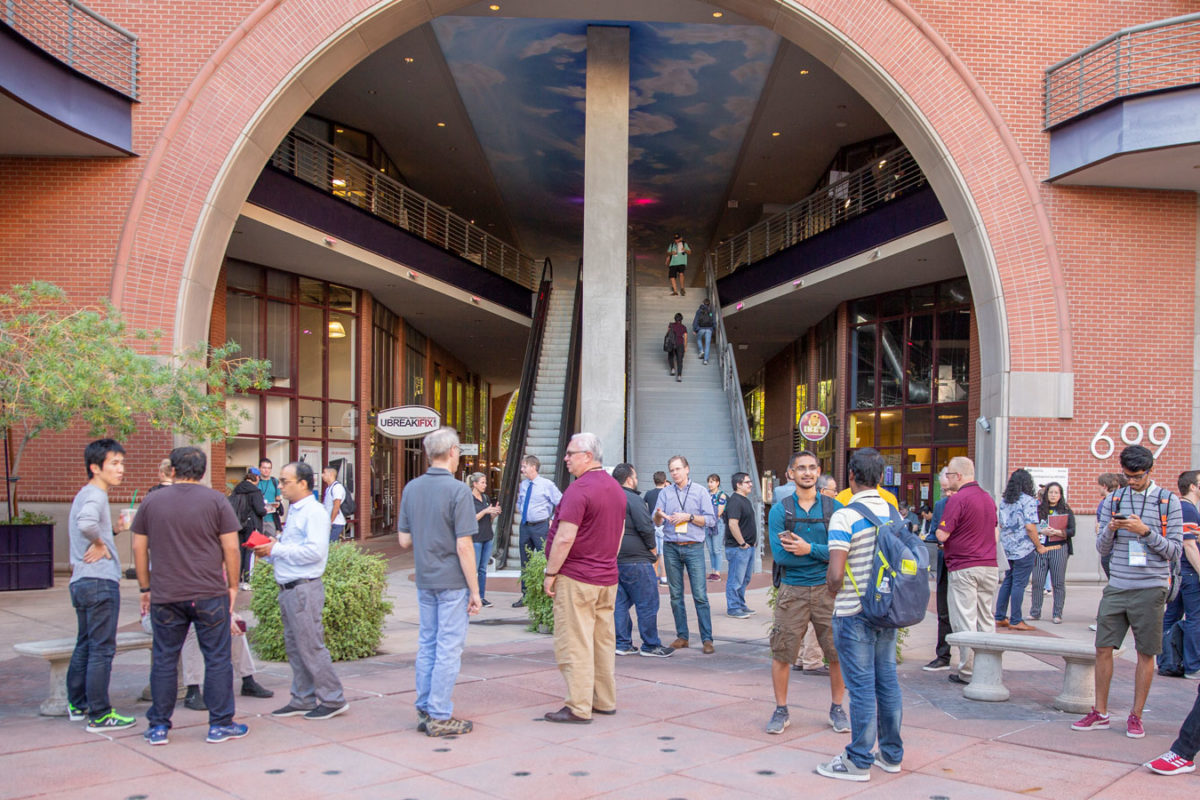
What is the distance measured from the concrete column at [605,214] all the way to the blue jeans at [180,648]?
13.2 metres

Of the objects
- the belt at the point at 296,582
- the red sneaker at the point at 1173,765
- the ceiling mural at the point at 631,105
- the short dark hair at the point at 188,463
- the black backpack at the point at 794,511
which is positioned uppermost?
the ceiling mural at the point at 631,105

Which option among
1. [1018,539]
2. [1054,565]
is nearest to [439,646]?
[1018,539]

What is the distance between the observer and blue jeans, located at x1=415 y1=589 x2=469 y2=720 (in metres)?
6.05

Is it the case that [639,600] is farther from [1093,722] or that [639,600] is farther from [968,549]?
[1093,722]

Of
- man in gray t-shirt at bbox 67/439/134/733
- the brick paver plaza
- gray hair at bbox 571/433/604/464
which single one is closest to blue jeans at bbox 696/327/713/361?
the brick paver plaza

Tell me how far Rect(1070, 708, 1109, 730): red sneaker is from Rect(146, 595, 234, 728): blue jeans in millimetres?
5186

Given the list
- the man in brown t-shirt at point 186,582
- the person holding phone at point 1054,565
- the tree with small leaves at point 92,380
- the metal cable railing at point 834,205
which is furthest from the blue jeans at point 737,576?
the metal cable railing at point 834,205

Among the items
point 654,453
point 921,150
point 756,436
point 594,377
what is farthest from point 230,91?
point 756,436

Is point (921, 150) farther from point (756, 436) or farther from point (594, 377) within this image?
point (756, 436)

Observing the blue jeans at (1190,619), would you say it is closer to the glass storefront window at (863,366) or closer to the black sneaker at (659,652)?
the black sneaker at (659,652)

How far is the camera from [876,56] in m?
16.2

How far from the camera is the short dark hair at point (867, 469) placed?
17.9 ft

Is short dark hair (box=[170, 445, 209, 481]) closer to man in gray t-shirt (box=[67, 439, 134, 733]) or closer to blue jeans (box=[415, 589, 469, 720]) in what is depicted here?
man in gray t-shirt (box=[67, 439, 134, 733])

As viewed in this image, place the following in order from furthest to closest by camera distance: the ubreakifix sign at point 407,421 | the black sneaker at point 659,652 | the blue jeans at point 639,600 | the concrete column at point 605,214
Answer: the concrete column at point 605,214
the ubreakifix sign at point 407,421
the black sneaker at point 659,652
the blue jeans at point 639,600
